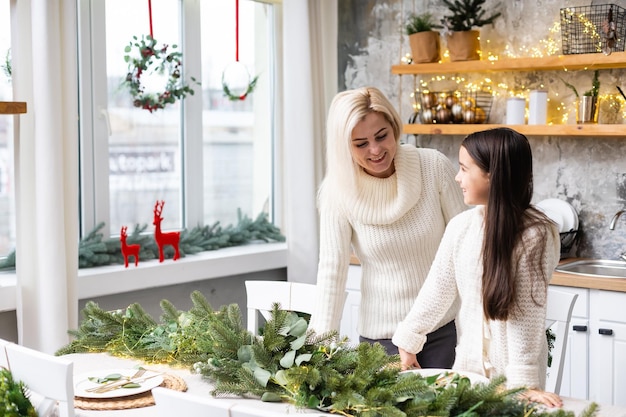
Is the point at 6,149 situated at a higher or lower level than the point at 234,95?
lower

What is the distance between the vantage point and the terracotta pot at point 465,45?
399 cm

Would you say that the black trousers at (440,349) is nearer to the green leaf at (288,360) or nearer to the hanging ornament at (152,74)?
the green leaf at (288,360)

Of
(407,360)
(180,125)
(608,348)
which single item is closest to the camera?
(407,360)

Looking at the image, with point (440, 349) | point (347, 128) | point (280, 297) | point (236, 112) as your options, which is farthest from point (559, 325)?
point (236, 112)

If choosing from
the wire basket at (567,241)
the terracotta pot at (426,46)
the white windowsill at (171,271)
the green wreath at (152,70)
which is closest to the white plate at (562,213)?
the wire basket at (567,241)

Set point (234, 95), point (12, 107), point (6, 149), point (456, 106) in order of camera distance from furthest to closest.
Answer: point (234, 95) → point (456, 106) → point (6, 149) → point (12, 107)

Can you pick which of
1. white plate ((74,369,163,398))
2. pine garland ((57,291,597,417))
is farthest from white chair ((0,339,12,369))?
pine garland ((57,291,597,417))

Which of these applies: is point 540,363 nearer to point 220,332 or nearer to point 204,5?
point 220,332

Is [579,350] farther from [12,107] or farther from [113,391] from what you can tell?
[12,107]

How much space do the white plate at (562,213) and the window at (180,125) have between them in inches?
59.0

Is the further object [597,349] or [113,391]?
[597,349]

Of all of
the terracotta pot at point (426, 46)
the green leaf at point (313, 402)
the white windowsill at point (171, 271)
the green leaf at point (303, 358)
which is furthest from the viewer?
the terracotta pot at point (426, 46)

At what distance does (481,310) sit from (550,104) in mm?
2144

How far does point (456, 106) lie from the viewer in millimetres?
4070
